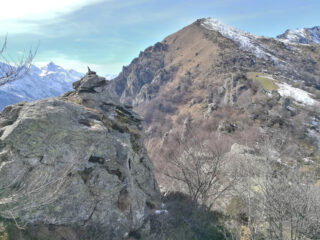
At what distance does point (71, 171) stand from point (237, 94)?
78.4m

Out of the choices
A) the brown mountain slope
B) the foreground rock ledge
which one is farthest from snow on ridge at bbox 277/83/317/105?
the foreground rock ledge

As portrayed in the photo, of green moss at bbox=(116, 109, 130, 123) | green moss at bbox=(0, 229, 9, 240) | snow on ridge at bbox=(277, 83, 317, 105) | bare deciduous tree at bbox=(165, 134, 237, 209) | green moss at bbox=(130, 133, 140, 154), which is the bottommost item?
snow on ridge at bbox=(277, 83, 317, 105)

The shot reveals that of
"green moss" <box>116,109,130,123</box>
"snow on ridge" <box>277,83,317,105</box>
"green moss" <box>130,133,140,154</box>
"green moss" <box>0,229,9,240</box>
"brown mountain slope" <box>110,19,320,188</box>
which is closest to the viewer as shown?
"green moss" <box>0,229,9,240</box>

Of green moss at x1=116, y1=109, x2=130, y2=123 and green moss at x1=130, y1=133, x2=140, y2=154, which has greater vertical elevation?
green moss at x1=116, y1=109, x2=130, y2=123

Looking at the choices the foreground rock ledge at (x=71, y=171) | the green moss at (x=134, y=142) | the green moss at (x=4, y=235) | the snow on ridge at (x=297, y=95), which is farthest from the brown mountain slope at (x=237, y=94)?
the green moss at (x=4, y=235)

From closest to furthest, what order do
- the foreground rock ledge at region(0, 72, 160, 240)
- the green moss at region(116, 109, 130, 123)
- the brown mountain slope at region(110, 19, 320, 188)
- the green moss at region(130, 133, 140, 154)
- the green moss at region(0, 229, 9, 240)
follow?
the green moss at region(0, 229, 9, 240)
the foreground rock ledge at region(0, 72, 160, 240)
the green moss at region(130, 133, 140, 154)
the green moss at region(116, 109, 130, 123)
the brown mountain slope at region(110, 19, 320, 188)

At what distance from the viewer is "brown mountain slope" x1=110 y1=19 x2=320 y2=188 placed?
179ft

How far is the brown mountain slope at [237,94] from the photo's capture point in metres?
54.5

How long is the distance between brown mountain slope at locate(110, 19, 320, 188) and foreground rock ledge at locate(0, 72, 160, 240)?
16784mm

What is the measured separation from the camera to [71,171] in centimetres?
824

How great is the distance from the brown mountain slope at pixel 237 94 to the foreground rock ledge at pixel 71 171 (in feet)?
55.1

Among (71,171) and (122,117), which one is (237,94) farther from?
(71,171)

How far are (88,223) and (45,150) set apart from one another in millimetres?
3447

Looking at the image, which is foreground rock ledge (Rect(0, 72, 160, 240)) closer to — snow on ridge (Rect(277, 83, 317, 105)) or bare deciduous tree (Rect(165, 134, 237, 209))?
bare deciduous tree (Rect(165, 134, 237, 209))
